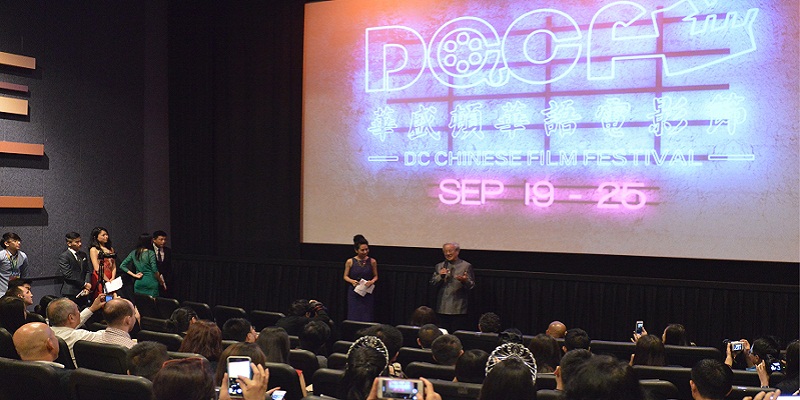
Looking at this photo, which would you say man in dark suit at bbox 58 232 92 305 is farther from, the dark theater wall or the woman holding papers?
the woman holding papers

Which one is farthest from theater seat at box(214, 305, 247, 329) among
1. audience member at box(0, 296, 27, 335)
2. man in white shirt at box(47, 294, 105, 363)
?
man in white shirt at box(47, 294, 105, 363)

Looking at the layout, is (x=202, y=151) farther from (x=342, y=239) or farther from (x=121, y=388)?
(x=121, y=388)

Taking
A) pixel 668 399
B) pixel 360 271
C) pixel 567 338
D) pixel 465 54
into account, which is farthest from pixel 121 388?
pixel 465 54

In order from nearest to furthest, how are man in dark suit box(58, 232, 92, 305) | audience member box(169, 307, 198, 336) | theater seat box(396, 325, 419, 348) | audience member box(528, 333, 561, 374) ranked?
1. audience member box(528, 333, 561, 374)
2. audience member box(169, 307, 198, 336)
3. theater seat box(396, 325, 419, 348)
4. man in dark suit box(58, 232, 92, 305)

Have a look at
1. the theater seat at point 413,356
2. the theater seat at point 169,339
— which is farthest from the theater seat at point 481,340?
the theater seat at point 169,339

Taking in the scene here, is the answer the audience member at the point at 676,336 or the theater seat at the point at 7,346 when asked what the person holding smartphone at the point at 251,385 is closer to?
the theater seat at the point at 7,346

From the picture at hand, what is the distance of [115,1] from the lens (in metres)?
11.5

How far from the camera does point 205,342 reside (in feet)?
15.4

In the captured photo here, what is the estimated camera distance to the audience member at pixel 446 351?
4.98 meters

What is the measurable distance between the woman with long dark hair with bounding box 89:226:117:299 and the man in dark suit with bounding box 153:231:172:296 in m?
0.57

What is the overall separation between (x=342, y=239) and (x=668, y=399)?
6.52 meters

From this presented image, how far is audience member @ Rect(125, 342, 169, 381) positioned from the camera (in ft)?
13.4

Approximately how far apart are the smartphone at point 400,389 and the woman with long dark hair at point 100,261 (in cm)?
735

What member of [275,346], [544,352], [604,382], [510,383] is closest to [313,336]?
[275,346]
